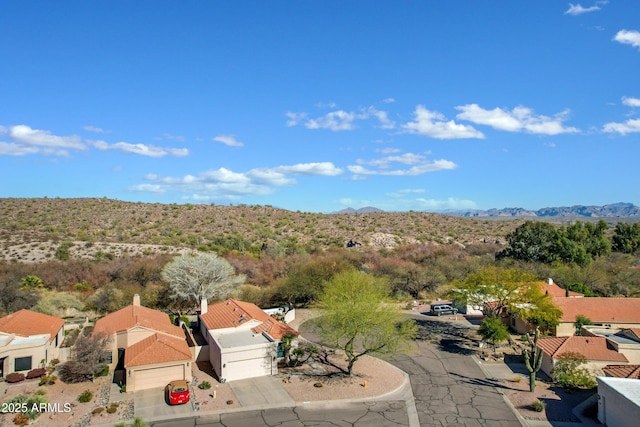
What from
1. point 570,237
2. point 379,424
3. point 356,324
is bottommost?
point 379,424

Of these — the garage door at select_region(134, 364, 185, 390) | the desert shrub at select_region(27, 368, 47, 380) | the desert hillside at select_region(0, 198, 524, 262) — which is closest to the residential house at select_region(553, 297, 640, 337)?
the garage door at select_region(134, 364, 185, 390)

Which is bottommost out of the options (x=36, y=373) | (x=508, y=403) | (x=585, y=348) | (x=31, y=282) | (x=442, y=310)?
(x=508, y=403)

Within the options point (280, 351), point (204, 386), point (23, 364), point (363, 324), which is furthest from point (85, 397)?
point (363, 324)

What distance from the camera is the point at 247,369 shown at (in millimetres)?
26172

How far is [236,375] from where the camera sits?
85.1 feet

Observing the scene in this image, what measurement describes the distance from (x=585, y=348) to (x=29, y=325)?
112ft

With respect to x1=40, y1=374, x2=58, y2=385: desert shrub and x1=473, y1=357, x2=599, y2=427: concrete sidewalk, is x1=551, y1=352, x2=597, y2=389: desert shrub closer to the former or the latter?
x1=473, y1=357, x2=599, y2=427: concrete sidewalk

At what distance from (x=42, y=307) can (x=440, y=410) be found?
31580 millimetres

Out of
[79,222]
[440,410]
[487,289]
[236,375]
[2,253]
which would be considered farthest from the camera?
[79,222]

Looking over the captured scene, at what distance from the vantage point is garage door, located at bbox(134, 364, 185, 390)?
80.3ft

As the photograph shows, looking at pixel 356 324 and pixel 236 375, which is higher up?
pixel 356 324

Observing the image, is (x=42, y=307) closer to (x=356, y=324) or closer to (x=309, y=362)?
(x=309, y=362)

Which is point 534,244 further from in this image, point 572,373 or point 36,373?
point 36,373

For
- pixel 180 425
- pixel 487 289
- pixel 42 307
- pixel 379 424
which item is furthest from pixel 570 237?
pixel 42 307
